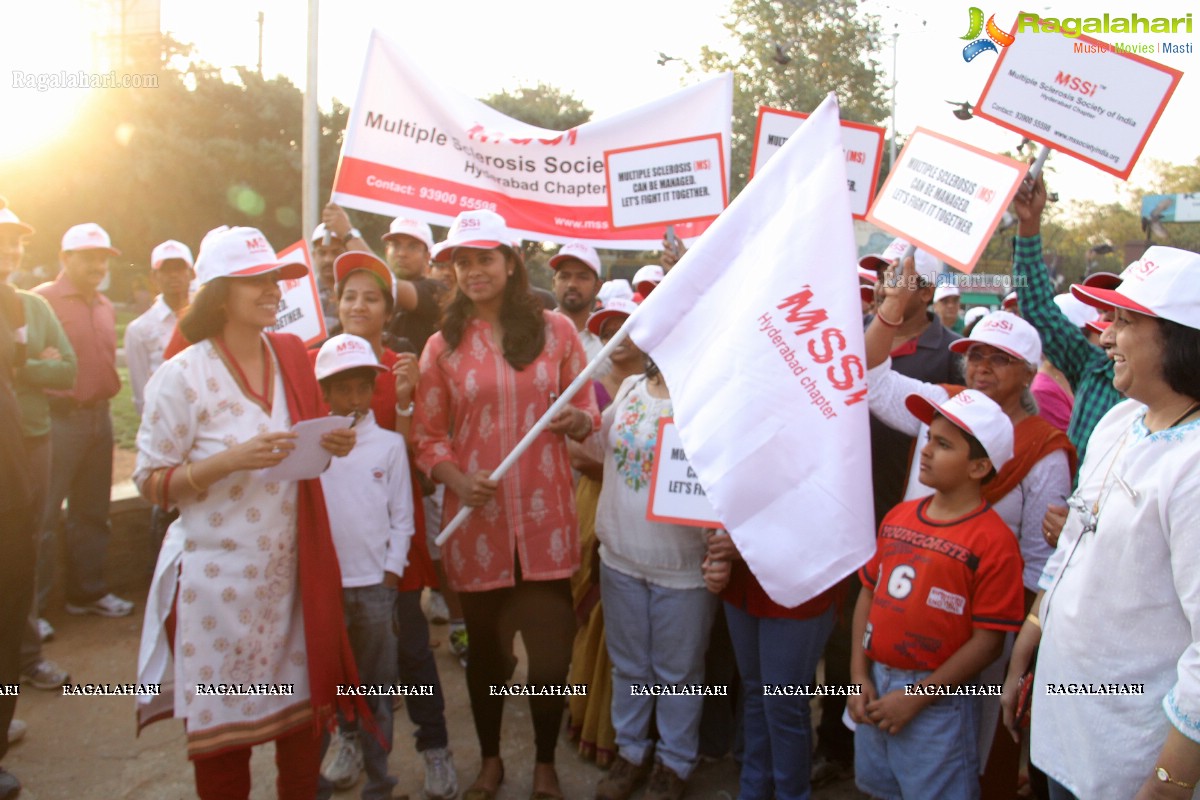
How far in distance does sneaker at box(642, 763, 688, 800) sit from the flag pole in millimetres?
1258

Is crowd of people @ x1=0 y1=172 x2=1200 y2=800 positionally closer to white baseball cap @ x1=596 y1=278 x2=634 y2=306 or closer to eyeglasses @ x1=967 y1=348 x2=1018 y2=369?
eyeglasses @ x1=967 y1=348 x2=1018 y2=369

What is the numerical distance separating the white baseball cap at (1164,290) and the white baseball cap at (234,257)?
2.47m

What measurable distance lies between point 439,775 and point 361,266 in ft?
7.15

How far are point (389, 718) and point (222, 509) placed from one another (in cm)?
115

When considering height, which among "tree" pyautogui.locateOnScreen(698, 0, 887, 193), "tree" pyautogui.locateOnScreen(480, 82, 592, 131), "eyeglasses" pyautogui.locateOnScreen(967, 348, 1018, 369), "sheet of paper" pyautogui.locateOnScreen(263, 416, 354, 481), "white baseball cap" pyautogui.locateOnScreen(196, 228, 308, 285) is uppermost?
"tree" pyautogui.locateOnScreen(698, 0, 887, 193)

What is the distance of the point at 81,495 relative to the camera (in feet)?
17.8

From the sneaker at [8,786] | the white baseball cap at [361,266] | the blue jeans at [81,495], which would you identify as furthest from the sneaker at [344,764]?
the blue jeans at [81,495]

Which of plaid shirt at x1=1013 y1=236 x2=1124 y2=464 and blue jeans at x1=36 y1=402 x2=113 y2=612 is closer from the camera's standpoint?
plaid shirt at x1=1013 y1=236 x2=1124 y2=464

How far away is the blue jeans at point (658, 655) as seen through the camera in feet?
11.6

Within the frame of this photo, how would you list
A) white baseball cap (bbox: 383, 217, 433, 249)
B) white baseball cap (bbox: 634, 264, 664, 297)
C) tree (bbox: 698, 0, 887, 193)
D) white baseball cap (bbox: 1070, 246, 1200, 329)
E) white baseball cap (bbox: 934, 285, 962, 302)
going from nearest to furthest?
white baseball cap (bbox: 1070, 246, 1200, 329) → white baseball cap (bbox: 634, 264, 664, 297) → white baseball cap (bbox: 383, 217, 433, 249) → white baseball cap (bbox: 934, 285, 962, 302) → tree (bbox: 698, 0, 887, 193)

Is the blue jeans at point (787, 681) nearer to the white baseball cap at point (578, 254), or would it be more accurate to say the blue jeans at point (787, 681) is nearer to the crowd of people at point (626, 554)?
the crowd of people at point (626, 554)

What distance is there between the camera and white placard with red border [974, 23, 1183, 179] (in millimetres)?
3014

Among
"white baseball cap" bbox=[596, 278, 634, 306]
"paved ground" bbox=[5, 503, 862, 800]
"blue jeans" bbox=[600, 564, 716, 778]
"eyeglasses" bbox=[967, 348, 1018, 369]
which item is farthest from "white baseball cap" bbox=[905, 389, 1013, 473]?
"white baseball cap" bbox=[596, 278, 634, 306]

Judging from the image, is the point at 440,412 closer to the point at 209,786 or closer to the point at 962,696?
the point at 209,786
